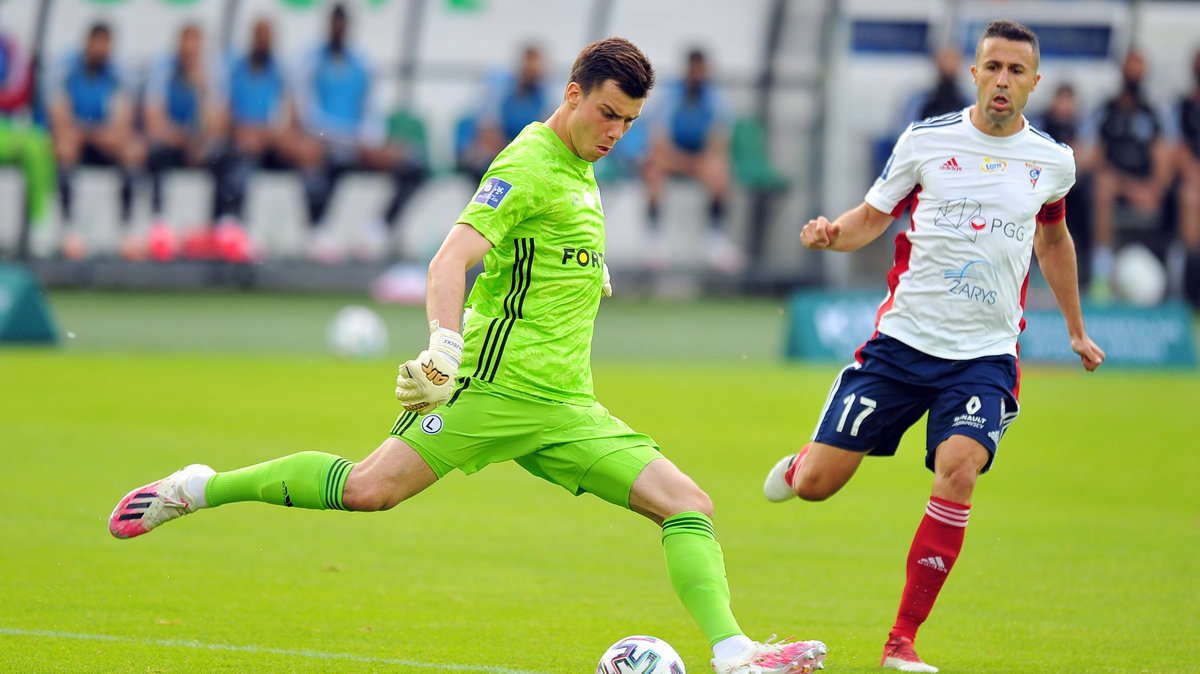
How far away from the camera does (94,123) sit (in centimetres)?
2109

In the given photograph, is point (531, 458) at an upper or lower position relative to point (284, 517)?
upper

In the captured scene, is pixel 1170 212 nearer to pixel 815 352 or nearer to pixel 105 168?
pixel 815 352

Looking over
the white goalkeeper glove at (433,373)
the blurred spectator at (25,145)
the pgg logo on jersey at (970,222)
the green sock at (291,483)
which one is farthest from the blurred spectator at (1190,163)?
the white goalkeeper glove at (433,373)

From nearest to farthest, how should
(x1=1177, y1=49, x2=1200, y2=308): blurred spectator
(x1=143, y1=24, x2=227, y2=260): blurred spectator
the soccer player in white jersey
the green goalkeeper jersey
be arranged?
Answer: the green goalkeeper jersey
the soccer player in white jersey
(x1=143, y1=24, x2=227, y2=260): blurred spectator
(x1=1177, y1=49, x2=1200, y2=308): blurred spectator

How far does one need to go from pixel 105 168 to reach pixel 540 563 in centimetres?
1505

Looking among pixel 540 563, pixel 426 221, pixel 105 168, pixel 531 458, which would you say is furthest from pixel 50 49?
pixel 531 458

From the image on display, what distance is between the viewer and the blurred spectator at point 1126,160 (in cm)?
2180

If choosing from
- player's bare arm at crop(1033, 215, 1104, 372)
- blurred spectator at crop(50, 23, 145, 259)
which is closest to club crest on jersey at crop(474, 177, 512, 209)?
player's bare arm at crop(1033, 215, 1104, 372)

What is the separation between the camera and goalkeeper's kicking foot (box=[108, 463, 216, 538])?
6.03 meters

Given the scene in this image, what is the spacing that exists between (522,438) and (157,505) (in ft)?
4.57

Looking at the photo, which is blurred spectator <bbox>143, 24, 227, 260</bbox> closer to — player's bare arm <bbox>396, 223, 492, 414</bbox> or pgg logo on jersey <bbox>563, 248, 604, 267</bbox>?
pgg logo on jersey <bbox>563, 248, 604, 267</bbox>

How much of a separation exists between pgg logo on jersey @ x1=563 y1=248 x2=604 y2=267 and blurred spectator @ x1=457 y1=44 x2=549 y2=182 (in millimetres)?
15598

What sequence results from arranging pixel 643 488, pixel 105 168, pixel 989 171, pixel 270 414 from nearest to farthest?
pixel 643 488 → pixel 989 171 → pixel 270 414 → pixel 105 168

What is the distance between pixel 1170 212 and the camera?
74.0 ft
